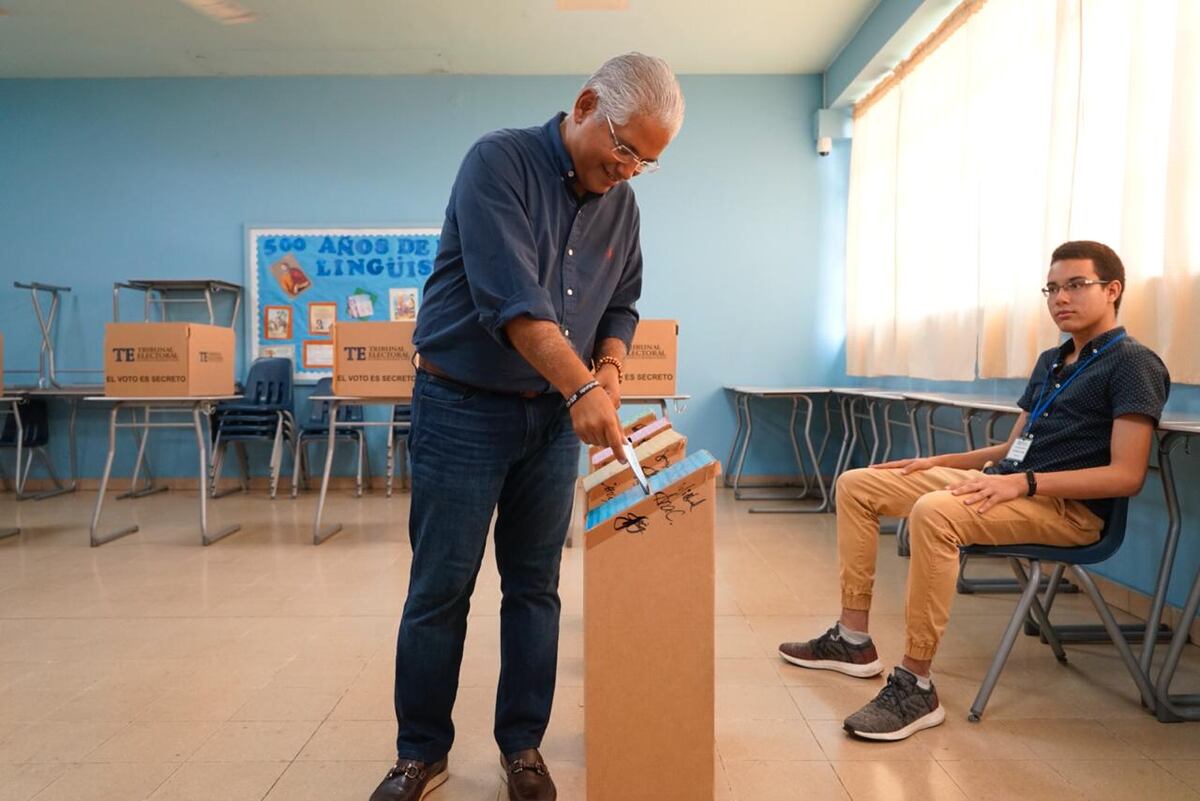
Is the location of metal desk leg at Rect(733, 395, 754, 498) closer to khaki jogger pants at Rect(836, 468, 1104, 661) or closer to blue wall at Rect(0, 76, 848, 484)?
blue wall at Rect(0, 76, 848, 484)

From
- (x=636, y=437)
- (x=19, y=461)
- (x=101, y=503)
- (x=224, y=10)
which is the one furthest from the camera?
(x=19, y=461)

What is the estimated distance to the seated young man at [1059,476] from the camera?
1673 millimetres

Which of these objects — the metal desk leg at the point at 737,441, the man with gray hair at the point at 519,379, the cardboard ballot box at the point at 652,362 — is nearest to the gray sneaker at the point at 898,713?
the man with gray hair at the point at 519,379

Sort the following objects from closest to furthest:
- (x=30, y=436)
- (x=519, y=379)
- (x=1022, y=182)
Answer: (x=519, y=379) < (x=1022, y=182) < (x=30, y=436)

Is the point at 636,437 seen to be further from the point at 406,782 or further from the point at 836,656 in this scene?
the point at 836,656

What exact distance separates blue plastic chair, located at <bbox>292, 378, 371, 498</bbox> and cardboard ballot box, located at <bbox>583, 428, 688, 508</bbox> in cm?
386

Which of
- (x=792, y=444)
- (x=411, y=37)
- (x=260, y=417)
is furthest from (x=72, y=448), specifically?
(x=792, y=444)

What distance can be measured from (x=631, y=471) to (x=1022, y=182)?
2475mm

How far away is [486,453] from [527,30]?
3.97 meters

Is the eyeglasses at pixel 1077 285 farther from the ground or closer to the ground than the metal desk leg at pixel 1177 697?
farther from the ground

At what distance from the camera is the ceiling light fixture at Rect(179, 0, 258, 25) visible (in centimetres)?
416

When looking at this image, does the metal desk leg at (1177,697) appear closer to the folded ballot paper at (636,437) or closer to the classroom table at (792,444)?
the folded ballot paper at (636,437)

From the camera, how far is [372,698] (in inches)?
73.9

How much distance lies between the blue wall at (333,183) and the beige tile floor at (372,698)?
262cm
